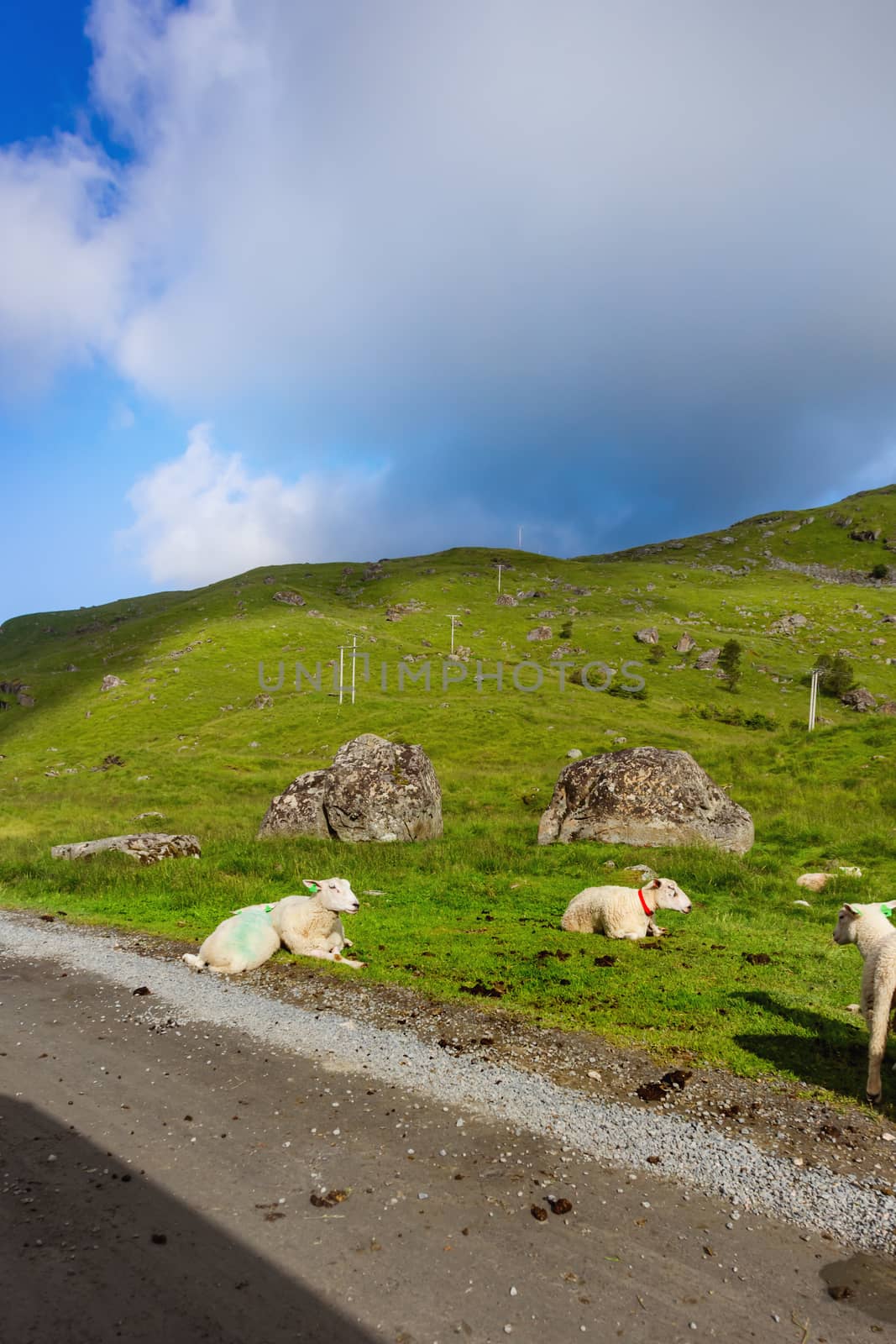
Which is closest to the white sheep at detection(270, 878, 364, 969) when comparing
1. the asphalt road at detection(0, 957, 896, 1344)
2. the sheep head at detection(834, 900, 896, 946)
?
the asphalt road at detection(0, 957, 896, 1344)

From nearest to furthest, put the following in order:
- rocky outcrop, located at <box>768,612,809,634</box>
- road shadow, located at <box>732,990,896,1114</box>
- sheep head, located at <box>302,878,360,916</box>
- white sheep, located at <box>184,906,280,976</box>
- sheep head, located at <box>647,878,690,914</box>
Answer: road shadow, located at <box>732,990,896,1114</box> → white sheep, located at <box>184,906,280,976</box> → sheep head, located at <box>302,878,360,916</box> → sheep head, located at <box>647,878,690,914</box> → rocky outcrop, located at <box>768,612,809,634</box>

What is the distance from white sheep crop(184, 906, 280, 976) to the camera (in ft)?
42.0

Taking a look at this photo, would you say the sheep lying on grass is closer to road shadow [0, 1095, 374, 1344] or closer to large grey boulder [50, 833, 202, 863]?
road shadow [0, 1095, 374, 1344]

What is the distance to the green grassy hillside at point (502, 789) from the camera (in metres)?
12.0

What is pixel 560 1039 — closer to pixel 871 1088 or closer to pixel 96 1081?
pixel 871 1088

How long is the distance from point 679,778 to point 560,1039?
58.1 feet

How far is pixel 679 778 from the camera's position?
25.8 meters

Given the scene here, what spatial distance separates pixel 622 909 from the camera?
1517 centimetres

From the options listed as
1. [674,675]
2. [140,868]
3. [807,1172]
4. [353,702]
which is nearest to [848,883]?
[807,1172]

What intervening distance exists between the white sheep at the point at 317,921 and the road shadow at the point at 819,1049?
7496mm

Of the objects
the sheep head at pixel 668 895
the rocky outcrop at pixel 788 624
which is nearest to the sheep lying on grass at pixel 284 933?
the sheep head at pixel 668 895

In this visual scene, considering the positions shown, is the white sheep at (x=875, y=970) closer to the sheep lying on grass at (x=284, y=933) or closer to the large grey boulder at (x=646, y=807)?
the sheep lying on grass at (x=284, y=933)

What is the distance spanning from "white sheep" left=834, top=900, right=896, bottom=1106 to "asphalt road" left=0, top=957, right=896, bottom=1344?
2940 millimetres

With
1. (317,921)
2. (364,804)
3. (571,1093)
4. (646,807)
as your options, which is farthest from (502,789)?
(571,1093)
